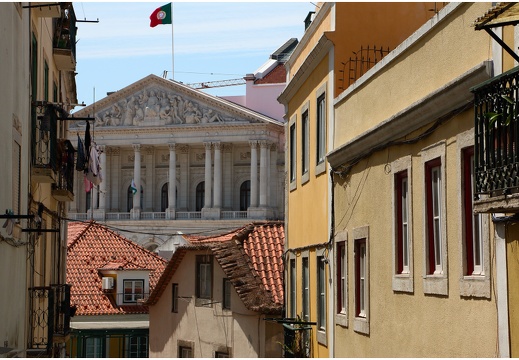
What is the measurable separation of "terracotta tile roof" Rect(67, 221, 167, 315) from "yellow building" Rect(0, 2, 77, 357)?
826 inches

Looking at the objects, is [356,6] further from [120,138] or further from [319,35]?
[120,138]

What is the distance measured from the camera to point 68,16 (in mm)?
19391

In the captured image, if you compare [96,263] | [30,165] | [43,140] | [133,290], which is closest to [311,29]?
[43,140]

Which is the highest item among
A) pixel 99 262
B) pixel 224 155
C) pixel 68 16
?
pixel 224 155

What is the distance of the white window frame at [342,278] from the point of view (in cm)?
1559

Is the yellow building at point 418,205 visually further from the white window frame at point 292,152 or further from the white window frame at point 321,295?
the white window frame at point 292,152

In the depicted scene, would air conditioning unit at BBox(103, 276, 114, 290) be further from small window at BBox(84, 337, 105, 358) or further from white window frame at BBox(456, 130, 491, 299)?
white window frame at BBox(456, 130, 491, 299)

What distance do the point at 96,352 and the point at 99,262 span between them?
14.6ft

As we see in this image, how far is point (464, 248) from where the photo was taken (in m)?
10.4

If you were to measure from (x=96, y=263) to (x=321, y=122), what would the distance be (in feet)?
87.8

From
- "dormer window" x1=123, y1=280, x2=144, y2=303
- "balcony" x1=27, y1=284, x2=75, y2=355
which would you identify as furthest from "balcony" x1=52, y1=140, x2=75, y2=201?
"dormer window" x1=123, y1=280, x2=144, y2=303

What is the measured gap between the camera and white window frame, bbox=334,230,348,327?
15.6m

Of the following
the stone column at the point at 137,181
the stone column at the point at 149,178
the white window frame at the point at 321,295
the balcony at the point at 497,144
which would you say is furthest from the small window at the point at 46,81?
the stone column at the point at 149,178

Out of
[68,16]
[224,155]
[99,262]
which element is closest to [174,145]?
[224,155]
